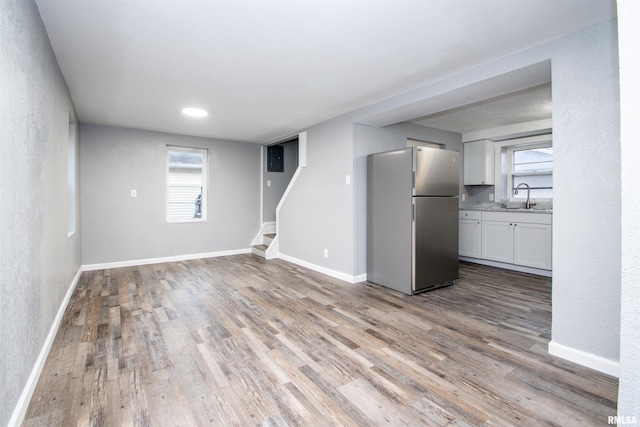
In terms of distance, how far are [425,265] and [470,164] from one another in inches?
110

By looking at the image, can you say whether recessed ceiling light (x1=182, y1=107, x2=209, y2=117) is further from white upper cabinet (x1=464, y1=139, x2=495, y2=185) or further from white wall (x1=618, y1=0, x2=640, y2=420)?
white upper cabinet (x1=464, y1=139, x2=495, y2=185)

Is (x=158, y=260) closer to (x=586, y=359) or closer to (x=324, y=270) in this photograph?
(x=324, y=270)

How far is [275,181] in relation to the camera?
20.8ft

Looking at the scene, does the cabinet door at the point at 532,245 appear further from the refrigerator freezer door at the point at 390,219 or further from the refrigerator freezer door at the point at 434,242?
the refrigerator freezer door at the point at 390,219

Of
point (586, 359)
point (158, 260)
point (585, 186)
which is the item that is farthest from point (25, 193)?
point (158, 260)

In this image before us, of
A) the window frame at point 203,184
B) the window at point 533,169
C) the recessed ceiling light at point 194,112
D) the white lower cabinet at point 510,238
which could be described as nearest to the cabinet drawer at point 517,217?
the white lower cabinet at point 510,238

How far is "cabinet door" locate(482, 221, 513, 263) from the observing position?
466cm

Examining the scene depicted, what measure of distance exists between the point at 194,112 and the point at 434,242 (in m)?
3.43

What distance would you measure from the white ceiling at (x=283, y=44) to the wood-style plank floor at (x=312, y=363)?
2.21 metres

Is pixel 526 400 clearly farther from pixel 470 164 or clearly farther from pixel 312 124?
pixel 470 164

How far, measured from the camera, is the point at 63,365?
1.99 m

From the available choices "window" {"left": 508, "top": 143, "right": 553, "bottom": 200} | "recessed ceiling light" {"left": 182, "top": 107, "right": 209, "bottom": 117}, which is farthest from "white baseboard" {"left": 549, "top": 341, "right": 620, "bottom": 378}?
"recessed ceiling light" {"left": 182, "top": 107, "right": 209, "bottom": 117}

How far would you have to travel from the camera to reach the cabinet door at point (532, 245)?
4.23m

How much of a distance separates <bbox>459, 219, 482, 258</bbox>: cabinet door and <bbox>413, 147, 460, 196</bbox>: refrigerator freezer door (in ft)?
5.43
